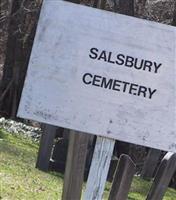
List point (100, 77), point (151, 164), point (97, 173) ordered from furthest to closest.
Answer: point (151, 164) < point (97, 173) < point (100, 77)

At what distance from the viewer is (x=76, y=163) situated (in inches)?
194

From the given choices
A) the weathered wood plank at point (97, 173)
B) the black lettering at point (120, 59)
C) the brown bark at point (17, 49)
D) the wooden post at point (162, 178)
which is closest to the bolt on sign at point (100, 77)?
the black lettering at point (120, 59)

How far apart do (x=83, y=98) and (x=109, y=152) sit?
515 mm

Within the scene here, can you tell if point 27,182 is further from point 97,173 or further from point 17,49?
point 17,49

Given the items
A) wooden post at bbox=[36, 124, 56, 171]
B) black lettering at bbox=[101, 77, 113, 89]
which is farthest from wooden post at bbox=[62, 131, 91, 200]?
wooden post at bbox=[36, 124, 56, 171]

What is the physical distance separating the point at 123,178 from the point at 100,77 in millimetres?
891

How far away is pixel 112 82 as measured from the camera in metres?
4.58

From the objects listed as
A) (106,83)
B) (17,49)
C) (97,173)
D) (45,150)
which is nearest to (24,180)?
(45,150)

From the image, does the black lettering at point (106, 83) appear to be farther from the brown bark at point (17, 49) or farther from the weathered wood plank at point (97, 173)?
the brown bark at point (17, 49)

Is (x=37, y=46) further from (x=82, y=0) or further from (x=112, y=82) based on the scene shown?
(x=82, y=0)

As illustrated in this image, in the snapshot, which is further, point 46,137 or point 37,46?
point 46,137

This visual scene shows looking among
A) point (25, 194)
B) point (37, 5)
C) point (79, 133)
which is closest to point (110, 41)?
point (79, 133)

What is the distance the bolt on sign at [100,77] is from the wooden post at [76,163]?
357 mm

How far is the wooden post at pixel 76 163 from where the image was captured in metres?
4.92
